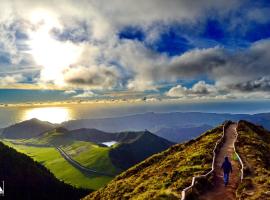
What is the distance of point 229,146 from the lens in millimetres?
68562

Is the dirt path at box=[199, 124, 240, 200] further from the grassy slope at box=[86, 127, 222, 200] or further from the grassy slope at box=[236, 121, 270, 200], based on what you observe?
the grassy slope at box=[86, 127, 222, 200]

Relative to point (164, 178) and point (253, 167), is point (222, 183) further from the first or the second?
point (164, 178)

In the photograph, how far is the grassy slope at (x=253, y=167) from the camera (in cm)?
4016

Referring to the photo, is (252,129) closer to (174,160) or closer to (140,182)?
(174,160)

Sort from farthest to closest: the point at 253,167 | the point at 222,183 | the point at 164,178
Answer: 1. the point at 164,178
2. the point at 253,167
3. the point at 222,183

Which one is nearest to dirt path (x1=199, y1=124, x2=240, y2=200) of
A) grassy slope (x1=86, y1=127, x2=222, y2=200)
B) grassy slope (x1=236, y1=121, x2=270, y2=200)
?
grassy slope (x1=236, y1=121, x2=270, y2=200)

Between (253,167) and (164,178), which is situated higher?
(253,167)

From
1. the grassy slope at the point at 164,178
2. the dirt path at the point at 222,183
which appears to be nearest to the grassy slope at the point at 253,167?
the dirt path at the point at 222,183

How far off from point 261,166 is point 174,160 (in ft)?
59.6

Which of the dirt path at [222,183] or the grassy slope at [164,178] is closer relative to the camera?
the dirt path at [222,183]

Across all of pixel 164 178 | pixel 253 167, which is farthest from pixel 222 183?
pixel 164 178

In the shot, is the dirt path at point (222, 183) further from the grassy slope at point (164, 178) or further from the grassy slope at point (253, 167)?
the grassy slope at point (164, 178)

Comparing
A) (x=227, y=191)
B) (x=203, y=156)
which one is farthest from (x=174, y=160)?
(x=227, y=191)

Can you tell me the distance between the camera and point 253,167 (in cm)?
5153
